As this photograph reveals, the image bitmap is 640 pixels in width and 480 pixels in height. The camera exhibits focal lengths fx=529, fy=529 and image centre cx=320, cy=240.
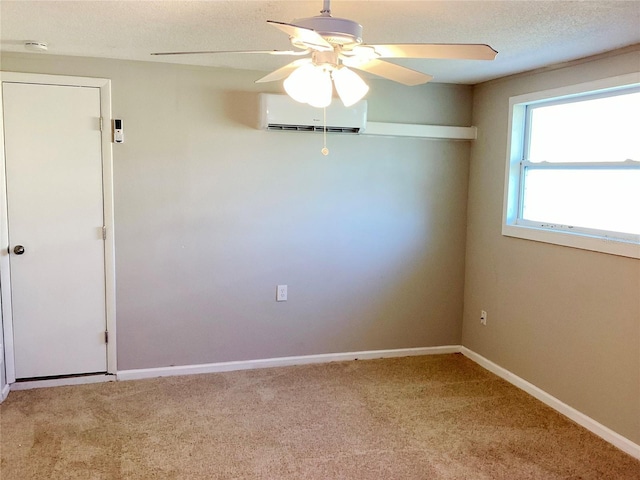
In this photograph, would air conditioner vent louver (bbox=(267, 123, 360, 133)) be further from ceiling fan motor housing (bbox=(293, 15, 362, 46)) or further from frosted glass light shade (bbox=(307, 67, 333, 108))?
ceiling fan motor housing (bbox=(293, 15, 362, 46))

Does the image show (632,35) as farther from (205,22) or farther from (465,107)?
(205,22)

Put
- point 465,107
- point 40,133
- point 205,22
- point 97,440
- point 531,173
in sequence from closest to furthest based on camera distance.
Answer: point 205,22, point 97,440, point 40,133, point 531,173, point 465,107

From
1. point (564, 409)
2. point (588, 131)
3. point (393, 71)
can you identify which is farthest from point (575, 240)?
point (393, 71)

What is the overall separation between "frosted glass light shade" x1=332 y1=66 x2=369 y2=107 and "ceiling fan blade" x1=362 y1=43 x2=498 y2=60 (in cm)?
11

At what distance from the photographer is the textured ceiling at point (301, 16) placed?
2186mm

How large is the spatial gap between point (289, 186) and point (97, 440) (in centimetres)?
203

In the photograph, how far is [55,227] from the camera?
345 centimetres

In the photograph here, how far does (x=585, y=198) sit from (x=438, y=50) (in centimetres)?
192

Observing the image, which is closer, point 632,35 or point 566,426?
point 632,35

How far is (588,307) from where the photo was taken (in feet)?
10.2

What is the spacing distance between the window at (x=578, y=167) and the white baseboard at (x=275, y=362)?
1216 mm

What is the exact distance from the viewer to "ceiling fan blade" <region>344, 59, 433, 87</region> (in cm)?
205

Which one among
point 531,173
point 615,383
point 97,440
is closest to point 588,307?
point 615,383

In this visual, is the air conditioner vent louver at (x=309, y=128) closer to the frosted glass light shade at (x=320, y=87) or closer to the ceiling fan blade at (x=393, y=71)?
the ceiling fan blade at (x=393, y=71)
